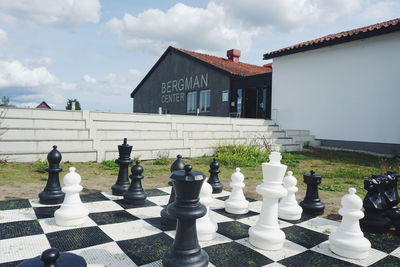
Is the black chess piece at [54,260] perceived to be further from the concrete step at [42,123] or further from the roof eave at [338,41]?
the roof eave at [338,41]

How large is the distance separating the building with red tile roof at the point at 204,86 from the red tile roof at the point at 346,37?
157cm

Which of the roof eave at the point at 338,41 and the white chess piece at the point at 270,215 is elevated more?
the roof eave at the point at 338,41

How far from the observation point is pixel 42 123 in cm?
555

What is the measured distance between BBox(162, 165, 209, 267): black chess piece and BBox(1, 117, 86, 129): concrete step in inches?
192

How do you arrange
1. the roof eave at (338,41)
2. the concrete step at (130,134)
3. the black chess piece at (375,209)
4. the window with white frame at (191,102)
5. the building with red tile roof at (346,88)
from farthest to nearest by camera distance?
A: the window with white frame at (191,102)
the building with red tile roof at (346,88)
the roof eave at (338,41)
the concrete step at (130,134)
the black chess piece at (375,209)

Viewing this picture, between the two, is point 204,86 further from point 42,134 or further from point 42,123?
point 42,134

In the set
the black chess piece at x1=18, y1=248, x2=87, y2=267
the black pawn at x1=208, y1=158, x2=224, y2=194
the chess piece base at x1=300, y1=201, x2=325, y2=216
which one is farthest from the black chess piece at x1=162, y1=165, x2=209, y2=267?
the black pawn at x1=208, y1=158, x2=224, y2=194

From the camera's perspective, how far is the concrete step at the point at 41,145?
186 inches

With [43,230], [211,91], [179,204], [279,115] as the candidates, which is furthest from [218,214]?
[211,91]

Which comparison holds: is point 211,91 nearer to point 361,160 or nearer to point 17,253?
point 361,160

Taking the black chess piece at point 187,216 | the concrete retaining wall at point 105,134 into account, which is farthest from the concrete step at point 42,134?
the black chess piece at point 187,216

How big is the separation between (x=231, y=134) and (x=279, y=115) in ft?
12.0

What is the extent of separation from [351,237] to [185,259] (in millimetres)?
1118

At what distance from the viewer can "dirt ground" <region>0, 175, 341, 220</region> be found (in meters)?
2.88
